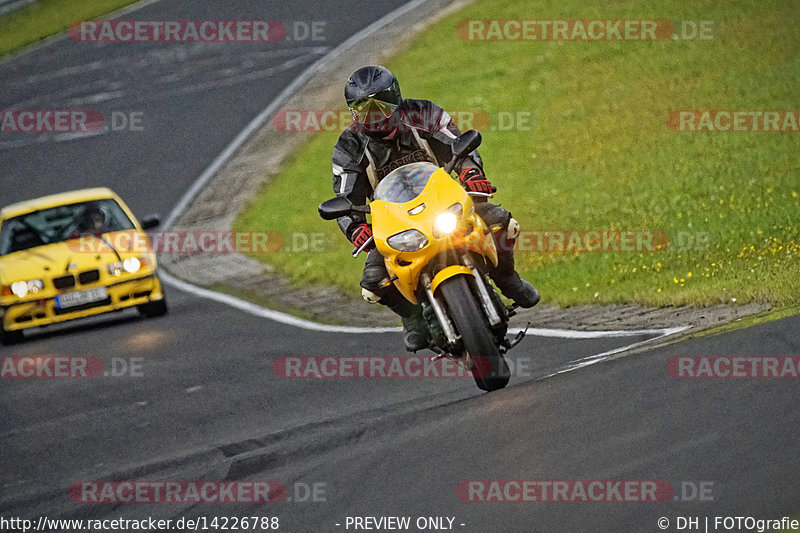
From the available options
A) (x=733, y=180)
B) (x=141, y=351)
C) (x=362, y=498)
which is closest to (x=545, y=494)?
(x=362, y=498)

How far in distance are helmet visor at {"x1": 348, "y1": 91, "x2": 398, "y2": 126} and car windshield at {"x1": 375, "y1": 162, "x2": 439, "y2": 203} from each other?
0.36m

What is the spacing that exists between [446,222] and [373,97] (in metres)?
0.97

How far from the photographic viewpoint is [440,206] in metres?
7.89

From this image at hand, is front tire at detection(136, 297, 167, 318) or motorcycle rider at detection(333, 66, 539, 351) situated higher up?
motorcycle rider at detection(333, 66, 539, 351)

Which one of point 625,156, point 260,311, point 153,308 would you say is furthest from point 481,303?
point 625,156

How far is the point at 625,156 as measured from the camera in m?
19.5

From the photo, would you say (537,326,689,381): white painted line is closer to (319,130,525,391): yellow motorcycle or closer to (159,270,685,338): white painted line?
(159,270,685,338): white painted line

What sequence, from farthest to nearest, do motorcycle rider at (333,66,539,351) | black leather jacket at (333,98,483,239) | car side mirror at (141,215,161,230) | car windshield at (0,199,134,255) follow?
1. car side mirror at (141,215,161,230)
2. car windshield at (0,199,134,255)
3. black leather jacket at (333,98,483,239)
4. motorcycle rider at (333,66,539,351)

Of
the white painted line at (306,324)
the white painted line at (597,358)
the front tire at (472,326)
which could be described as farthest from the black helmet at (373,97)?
the white painted line at (306,324)

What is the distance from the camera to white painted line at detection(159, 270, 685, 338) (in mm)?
10141

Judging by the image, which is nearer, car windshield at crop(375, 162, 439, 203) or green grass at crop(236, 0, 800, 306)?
car windshield at crop(375, 162, 439, 203)

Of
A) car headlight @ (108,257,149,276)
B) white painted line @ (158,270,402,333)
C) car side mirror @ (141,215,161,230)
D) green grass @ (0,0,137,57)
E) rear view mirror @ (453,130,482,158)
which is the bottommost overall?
white painted line @ (158,270,402,333)

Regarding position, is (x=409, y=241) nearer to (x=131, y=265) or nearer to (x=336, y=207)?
(x=336, y=207)

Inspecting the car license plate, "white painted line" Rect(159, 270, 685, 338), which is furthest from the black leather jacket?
the car license plate
